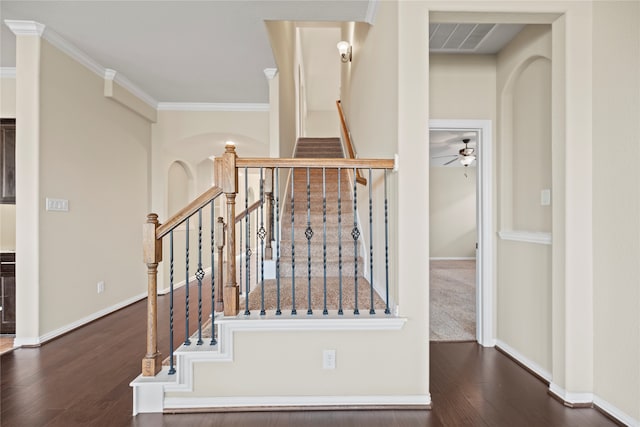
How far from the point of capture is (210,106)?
5.45 metres

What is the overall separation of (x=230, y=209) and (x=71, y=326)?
2.70 metres

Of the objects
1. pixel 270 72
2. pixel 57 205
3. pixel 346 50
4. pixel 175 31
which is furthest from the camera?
pixel 346 50

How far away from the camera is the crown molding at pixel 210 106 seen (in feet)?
17.7

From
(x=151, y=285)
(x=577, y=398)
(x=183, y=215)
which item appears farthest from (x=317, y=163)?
(x=577, y=398)

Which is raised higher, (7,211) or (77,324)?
(7,211)

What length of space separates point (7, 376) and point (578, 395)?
3925 mm

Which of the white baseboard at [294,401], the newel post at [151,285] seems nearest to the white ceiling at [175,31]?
the newel post at [151,285]

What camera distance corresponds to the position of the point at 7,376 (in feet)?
8.43

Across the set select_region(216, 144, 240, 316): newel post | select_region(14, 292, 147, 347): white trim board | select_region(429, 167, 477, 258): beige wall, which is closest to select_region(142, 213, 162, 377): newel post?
select_region(216, 144, 240, 316): newel post

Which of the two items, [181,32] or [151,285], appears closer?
[151,285]

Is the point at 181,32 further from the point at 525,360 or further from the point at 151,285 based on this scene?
the point at 525,360

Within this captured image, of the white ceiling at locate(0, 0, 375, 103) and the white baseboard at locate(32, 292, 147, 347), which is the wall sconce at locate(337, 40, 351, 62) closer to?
the white ceiling at locate(0, 0, 375, 103)

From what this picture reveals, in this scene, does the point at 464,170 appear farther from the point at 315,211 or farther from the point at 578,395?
the point at 578,395

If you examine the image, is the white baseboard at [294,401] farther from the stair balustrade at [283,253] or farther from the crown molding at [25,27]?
the crown molding at [25,27]
